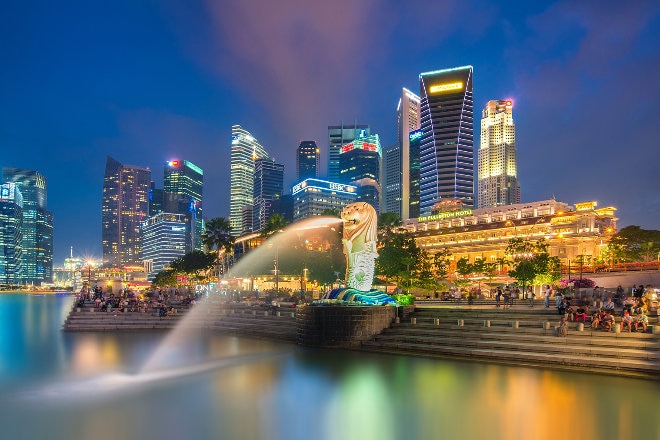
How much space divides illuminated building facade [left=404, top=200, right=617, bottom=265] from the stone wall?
187 ft

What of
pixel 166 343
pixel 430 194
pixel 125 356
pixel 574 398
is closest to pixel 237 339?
pixel 166 343

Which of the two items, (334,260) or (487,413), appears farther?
(334,260)

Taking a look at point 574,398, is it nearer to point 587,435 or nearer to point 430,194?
point 587,435

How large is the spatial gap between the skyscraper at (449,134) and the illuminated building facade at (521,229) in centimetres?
5767

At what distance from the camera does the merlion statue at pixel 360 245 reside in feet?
91.8

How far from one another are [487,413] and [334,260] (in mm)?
50079

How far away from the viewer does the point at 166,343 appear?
28.6 metres

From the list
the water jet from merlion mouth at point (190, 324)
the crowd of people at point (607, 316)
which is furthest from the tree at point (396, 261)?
the crowd of people at point (607, 316)

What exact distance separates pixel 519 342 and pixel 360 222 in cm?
1089

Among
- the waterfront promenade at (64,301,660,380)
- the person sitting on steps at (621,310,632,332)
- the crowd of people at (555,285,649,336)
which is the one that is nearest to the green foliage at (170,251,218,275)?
the waterfront promenade at (64,301,660,380)

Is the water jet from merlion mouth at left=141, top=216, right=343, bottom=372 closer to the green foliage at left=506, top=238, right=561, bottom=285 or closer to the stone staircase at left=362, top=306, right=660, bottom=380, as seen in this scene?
the stone staircase at left=362, top=306, right=660, bottom=380

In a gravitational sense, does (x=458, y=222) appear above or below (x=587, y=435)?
above

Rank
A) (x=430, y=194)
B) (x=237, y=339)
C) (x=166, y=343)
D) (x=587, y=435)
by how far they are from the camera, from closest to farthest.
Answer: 1. (x=587, y=435)
2. (x=166, y=343)
3. (x=237, y=339)
4. (x=430, y=194)

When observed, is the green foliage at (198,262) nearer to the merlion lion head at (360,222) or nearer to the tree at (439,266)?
the tree at (439,266)
